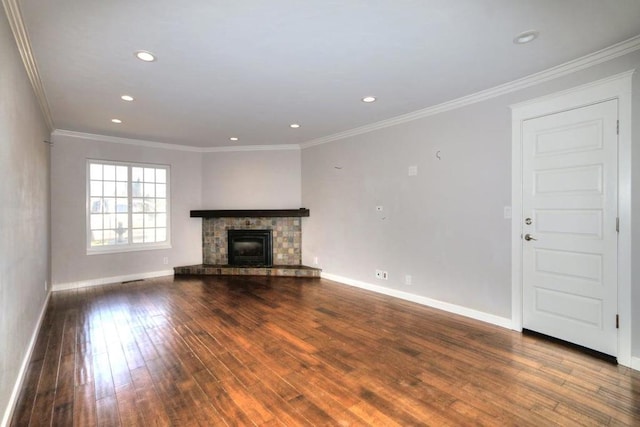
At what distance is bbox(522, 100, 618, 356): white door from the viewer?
8.66 ft

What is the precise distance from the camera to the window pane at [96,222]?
5348mm

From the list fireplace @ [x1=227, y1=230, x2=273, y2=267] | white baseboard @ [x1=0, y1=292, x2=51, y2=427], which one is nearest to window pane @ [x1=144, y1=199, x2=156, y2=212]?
fireplace @ [x1=227, y1=230, x2=273, y2=267]

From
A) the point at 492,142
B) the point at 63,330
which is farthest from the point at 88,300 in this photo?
the point at 492,142

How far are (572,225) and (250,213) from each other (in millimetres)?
4884

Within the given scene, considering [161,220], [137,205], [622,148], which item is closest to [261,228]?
[161,220]

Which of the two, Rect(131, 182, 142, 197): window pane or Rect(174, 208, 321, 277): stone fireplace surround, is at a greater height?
Rect(131, 182, 142, 197): window pane

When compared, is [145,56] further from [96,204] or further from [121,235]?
[121,235]

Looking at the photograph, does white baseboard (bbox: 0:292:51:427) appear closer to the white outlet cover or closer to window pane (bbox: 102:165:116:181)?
window pane (bbox: 102:165:116:181)

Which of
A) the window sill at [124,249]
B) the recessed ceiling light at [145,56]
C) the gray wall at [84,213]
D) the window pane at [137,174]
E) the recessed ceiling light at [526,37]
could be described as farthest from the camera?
the window pane at [137,174]

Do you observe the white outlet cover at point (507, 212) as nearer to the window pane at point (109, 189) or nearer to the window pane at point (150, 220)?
the window pane at point (150, 220)

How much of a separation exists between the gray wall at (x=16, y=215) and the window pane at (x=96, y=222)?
2.27m

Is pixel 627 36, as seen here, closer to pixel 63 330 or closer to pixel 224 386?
pixel 224 386

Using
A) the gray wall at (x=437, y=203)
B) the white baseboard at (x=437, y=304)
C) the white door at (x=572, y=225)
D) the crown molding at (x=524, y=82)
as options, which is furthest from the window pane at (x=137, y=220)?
the white door at (x=572, y=225)

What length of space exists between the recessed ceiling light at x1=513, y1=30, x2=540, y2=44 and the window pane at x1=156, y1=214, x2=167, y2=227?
598 centimetres
